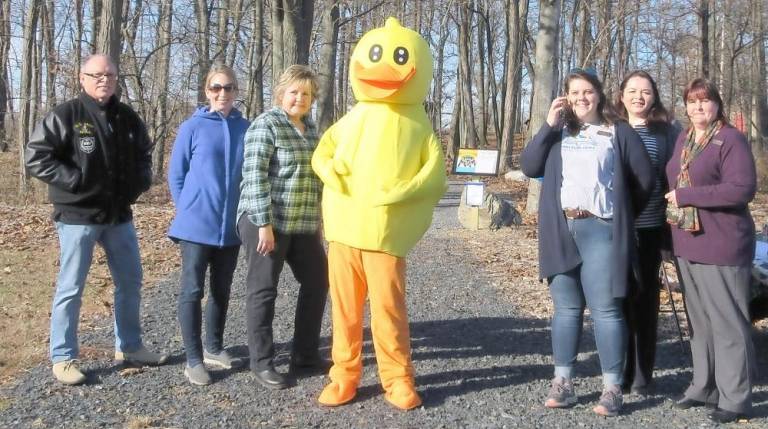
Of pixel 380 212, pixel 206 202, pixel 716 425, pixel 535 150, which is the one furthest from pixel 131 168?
pixel 716 425

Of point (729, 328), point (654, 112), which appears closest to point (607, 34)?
point (654, 112)

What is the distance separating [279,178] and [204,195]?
1.71 feet

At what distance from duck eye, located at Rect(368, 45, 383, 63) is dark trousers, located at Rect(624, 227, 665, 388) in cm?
180

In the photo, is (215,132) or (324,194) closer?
(324,194)

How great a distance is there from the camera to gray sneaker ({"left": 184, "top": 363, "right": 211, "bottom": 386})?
4633 millimetres

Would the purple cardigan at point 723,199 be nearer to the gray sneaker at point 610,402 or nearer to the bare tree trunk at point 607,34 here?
the gray sneaker at point 610,402

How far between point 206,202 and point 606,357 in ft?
8.23

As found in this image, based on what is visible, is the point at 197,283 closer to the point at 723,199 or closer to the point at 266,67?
the point at 723,199

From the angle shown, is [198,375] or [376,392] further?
[198,375]

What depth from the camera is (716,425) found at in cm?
406

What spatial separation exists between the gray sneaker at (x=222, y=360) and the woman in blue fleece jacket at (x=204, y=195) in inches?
9.2

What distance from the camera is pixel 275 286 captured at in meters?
4.62

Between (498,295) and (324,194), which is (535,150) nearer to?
(324,194)

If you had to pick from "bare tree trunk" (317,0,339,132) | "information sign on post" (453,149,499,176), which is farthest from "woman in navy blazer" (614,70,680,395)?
"information sign on post" (453,149,499,176)
